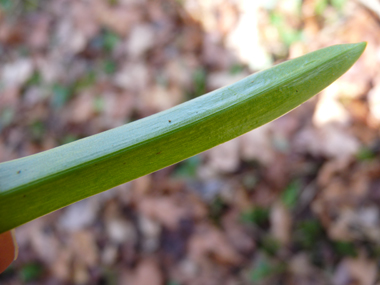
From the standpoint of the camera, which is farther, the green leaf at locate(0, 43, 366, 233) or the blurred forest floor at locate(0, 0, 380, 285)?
the blurred forest floor at locate(0, 0, 380, 285)

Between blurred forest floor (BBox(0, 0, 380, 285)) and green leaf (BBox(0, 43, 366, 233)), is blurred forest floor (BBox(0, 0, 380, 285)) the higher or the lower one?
the lower one

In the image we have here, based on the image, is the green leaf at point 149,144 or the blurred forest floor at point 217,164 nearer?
the green leaf at point 149,144

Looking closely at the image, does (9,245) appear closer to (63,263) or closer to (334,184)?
(63,263)

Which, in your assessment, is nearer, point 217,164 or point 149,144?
point 149,144

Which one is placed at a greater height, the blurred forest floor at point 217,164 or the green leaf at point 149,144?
the green leaf at point 149,144

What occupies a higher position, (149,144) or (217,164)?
(149,144)
